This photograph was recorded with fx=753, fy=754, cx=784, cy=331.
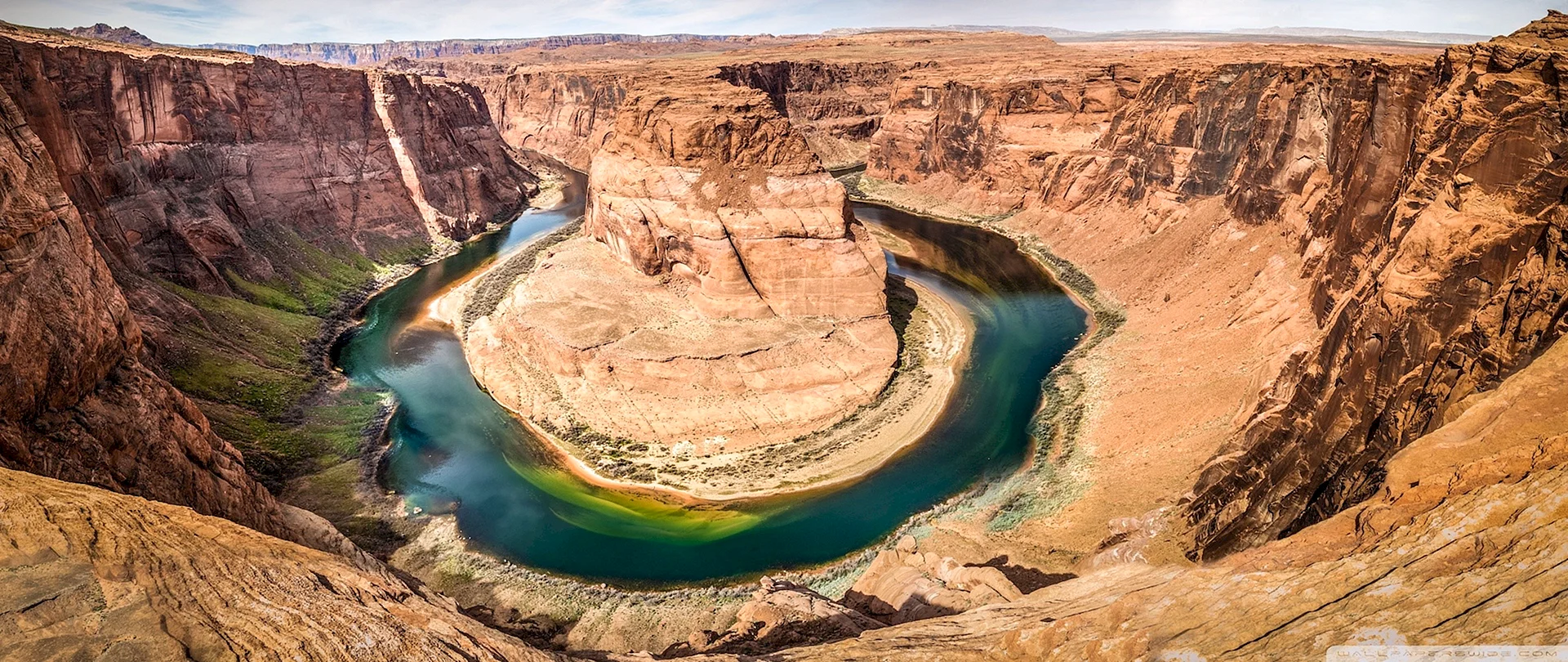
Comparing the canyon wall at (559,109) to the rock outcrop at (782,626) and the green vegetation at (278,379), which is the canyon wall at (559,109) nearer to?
the green vegetation at (278,379)

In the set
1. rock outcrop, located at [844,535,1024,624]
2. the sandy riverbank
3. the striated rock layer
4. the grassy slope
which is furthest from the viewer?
the striated rock layer

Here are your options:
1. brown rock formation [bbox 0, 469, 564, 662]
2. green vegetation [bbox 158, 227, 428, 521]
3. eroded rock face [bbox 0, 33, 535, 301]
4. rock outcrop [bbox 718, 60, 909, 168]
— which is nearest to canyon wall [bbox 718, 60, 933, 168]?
rock outcrop [bbox 718, 60, 909, 168]

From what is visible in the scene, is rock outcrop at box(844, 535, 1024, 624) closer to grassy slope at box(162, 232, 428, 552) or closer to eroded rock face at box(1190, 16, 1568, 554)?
eroded rock face at box(1190, 16, 1568, 554)

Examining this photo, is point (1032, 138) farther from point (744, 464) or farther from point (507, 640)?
point (507, 640)

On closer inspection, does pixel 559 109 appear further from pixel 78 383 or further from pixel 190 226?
pixel 78 383

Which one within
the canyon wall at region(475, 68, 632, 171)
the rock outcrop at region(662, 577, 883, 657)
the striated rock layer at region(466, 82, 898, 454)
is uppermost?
the canyon wall at region(475, 68, 632, 171)

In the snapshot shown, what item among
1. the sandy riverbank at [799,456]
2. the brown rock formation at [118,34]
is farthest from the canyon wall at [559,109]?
the sandy riverbank at [799,456]
